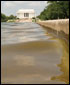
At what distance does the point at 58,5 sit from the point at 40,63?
125ft

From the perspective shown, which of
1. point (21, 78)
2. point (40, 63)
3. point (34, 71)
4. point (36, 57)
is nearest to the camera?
point (21, 78)

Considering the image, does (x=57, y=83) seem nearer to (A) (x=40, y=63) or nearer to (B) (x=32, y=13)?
(A) (x=40, y=63)

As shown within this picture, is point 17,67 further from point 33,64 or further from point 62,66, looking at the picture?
point 62,66

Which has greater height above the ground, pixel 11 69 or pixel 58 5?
pixel 58 5

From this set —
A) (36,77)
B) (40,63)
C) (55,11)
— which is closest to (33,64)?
(40,63)

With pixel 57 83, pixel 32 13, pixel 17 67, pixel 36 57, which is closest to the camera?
pixel 57 83

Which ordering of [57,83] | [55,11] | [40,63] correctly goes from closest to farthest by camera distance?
[57,83] → [40,63] → [55,11]

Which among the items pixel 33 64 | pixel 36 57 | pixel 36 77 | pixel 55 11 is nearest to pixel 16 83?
pixel 36 77

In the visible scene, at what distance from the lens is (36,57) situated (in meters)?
4.94

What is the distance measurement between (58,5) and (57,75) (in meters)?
39.0

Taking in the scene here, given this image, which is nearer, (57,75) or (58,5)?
(57,75)

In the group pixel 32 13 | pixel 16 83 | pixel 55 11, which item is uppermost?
pixel 32 13

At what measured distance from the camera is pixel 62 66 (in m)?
4.09

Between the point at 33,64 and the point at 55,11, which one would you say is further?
the point at 55,11
